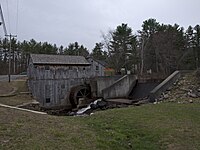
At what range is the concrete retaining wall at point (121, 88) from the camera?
2356 centimetres

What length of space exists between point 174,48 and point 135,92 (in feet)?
61.2

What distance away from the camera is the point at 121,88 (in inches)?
967

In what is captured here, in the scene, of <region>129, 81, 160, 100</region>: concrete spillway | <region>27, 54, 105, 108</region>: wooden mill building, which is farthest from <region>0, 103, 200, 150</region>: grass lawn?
<region>27, 54, 105, 108</region>: wooden mill building

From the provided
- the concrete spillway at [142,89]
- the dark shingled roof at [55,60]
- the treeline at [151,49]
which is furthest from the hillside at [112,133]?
the treeline at [151,49]

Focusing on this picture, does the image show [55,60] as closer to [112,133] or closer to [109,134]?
[112,133]

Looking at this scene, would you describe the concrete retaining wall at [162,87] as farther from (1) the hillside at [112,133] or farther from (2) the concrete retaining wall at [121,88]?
(1) the hillside at [112,133]

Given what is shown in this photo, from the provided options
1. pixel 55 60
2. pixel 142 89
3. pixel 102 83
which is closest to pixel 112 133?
pixel 142 89

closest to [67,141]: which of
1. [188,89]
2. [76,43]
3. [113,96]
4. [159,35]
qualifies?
[188,89]

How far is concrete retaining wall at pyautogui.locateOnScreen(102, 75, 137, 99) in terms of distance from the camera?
2356cm

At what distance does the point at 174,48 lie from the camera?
40.5 meters

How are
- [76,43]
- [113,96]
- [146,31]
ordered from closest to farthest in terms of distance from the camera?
1. [113,96]
2. [146,31]
3. [76,43]

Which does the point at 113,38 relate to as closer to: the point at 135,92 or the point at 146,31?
the point at 146,31

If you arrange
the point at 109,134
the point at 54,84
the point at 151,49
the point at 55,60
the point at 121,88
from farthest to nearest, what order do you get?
the point at 151,49 < the point at 55,60 < the point at 54,84 < the point at 121,88 < the point at 109,134

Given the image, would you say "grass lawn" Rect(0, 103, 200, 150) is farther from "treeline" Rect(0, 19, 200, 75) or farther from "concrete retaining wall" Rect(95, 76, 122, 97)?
"treeline" Rect(0, 19, 200, 75)
